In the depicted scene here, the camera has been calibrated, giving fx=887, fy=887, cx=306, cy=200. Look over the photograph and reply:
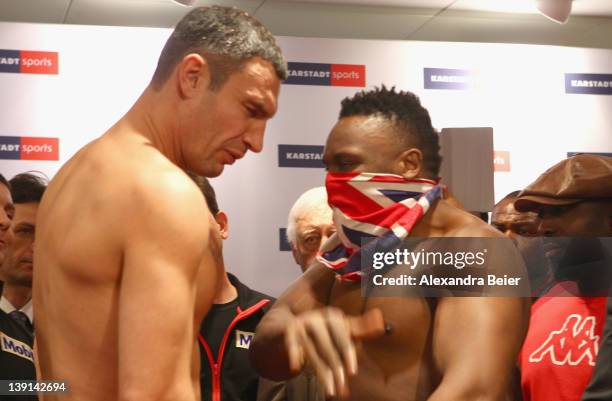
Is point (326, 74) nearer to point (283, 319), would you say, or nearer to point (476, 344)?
point (283, 319)

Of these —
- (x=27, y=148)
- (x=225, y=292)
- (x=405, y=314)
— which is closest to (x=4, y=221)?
(x=225, y=292)

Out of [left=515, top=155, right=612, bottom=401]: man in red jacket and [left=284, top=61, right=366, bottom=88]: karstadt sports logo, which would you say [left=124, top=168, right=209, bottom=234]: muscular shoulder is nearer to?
[left=515, top=155, right=612, bottom=401]: man in red jacket

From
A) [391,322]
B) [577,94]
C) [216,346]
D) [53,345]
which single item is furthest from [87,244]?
[577,94]

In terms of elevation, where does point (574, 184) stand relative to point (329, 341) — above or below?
above

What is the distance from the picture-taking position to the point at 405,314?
1.99 meters

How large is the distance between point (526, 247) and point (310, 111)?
75.0 inches

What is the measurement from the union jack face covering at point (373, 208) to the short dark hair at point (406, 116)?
Answer: 0.32 feet

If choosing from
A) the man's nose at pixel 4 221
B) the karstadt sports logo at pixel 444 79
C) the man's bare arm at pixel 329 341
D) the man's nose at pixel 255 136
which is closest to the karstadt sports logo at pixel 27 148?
the man's nose at pixel 4 221

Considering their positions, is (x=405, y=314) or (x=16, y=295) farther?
(x=16, y=295)

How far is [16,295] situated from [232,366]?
1205mm

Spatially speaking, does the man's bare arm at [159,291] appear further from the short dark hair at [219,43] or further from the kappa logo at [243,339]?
the kappa logo at [243,339]

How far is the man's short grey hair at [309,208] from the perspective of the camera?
3365 mm

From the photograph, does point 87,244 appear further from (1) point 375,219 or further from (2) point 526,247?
(2) point 526,247

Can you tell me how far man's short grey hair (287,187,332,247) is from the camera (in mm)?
3365
